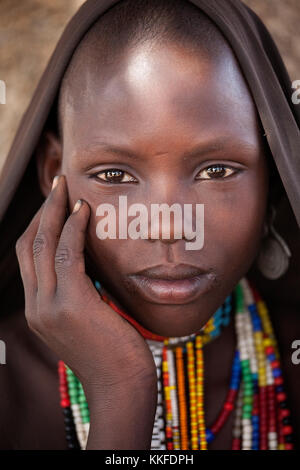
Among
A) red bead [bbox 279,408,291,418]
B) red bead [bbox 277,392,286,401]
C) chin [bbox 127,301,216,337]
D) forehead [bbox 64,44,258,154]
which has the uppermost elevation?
forehead [bbox 64,44,258,154]

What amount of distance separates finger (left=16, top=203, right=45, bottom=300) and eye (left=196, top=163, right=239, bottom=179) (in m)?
0.42

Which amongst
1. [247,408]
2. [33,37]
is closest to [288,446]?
[247,408]

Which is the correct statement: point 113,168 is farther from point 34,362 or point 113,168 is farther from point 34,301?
point 34,362

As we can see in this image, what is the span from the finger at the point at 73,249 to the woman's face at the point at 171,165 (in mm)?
24

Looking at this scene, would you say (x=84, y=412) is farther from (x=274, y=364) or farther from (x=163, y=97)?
(x=163, y=97)

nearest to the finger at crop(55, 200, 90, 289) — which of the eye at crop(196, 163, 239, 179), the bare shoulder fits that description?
the eye at crop(196, 163, 239, 179)

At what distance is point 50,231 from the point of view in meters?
1.33

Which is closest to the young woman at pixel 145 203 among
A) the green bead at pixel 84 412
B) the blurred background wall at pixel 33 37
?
the green bead at pixel 84 412

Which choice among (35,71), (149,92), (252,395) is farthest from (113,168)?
(35,71)

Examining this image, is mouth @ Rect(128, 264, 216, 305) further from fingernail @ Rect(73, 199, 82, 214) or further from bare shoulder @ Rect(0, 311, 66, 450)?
bare shoulder @ Rect(0, 311, 66, 450)

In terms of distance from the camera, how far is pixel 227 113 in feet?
3.99

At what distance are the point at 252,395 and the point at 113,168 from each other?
2.52ft

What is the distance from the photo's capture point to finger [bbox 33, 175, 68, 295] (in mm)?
1292

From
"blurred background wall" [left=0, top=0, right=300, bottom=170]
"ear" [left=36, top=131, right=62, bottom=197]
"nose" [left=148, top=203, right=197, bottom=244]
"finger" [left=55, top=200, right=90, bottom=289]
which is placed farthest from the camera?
"blurred background wall" [left=0, top=0, right=300, bottom=170]
